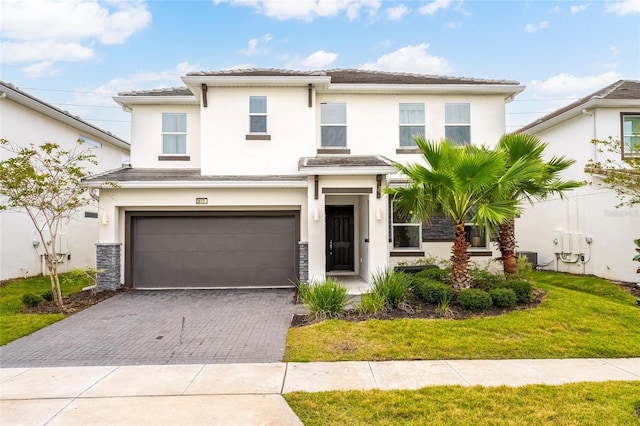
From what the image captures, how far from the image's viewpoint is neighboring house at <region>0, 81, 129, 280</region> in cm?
1277

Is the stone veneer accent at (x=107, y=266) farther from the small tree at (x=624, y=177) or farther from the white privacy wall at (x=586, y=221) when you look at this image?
the white privacy wall at (x=586, y=221)

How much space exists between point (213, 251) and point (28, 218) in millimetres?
7140

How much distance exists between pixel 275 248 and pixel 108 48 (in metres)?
12.1

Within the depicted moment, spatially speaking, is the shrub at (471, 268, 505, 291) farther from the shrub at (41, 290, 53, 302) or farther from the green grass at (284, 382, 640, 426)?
the shrub at (41, 290, 53, 302)

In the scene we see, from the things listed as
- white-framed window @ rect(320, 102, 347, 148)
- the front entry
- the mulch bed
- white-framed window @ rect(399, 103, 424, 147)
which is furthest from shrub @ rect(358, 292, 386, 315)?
the mulch bed

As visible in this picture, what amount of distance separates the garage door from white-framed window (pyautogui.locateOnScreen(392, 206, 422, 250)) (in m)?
3.57

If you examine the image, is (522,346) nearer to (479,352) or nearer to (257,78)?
(479,352)

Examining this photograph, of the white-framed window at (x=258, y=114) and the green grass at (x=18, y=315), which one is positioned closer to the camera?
the green grass at (x=18, y=315)

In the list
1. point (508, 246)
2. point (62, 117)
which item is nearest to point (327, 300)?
point (508, 246)

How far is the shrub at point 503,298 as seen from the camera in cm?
835

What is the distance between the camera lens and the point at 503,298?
8.35 m

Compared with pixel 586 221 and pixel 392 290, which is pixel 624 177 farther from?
pixel 392 290

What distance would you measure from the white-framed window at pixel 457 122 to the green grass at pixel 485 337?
6723mm

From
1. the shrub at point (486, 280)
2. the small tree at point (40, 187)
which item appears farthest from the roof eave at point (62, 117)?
the shrub at point (486, 280)
